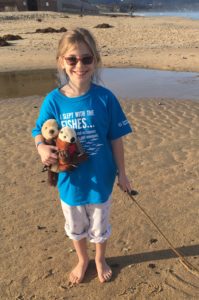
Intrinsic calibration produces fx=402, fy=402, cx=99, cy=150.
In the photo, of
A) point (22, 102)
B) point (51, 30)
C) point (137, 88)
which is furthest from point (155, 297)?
point (51, 30)

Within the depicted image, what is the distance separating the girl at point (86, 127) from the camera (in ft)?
8.91

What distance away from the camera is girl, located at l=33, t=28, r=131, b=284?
2715 millimetres

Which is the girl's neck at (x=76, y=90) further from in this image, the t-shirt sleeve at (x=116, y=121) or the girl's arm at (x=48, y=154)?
the girl's arm at (x=48, y=154)

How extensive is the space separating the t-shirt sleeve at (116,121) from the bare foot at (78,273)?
1182 millimetres

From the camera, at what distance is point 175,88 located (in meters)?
11.1

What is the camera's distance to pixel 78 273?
3.35 metres

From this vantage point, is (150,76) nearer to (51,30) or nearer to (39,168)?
(39,168)

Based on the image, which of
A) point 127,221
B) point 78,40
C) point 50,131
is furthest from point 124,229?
point 78,40

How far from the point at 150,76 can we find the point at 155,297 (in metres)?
10.6

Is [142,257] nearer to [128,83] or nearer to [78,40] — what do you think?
[78,40]

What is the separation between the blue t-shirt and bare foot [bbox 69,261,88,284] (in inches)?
28.6

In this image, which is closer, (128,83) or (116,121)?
(116,121)

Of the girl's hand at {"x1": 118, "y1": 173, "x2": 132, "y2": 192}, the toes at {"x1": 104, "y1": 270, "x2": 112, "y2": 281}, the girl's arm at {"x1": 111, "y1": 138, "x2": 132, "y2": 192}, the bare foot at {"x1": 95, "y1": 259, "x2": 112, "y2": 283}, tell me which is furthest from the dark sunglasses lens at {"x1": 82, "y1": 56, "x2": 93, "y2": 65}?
the toes at {"x1": 104, "y1": 270, "x2": 112, "y2": 281}

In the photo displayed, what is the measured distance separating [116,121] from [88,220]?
0.81 m
